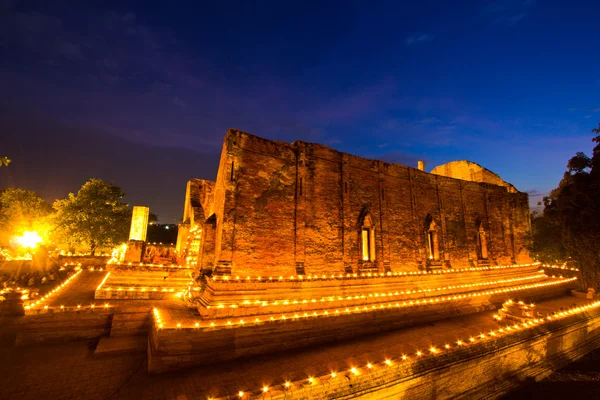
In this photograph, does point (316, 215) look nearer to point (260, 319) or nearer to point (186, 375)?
point (260, 319)

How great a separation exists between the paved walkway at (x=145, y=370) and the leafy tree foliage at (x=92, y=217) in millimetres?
19430

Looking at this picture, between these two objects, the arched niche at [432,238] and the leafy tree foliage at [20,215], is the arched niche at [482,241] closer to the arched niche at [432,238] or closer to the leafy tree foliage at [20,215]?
the arched niche at [432,238]

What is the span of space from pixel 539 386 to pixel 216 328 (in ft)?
35.2

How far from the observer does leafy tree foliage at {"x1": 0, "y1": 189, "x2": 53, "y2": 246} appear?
27.1 metres

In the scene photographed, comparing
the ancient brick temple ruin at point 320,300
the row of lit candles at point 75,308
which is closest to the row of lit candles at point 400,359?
the ancient brick temple ruin at point 320,300

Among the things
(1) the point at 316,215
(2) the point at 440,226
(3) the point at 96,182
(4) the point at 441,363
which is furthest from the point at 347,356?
(3) the point at 96,182

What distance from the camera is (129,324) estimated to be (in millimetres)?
8070

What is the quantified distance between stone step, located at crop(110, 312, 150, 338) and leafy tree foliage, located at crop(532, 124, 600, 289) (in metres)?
22.0

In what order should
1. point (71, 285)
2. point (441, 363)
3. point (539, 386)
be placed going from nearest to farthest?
point (441, 363) < point (539, 386) < point (71, 285)

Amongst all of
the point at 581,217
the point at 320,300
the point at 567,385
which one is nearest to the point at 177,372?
the point at 320,300

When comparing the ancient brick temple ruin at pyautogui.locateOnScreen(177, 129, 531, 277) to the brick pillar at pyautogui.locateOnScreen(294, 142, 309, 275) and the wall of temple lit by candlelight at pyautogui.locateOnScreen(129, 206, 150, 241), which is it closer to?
the brick pillar at pyautogui.locateOnScreen(294, 142, 309, 275)

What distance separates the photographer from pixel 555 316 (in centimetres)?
1080

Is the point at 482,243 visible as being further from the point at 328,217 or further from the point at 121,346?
the point at 121,346

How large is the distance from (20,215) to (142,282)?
2825 centimetres
